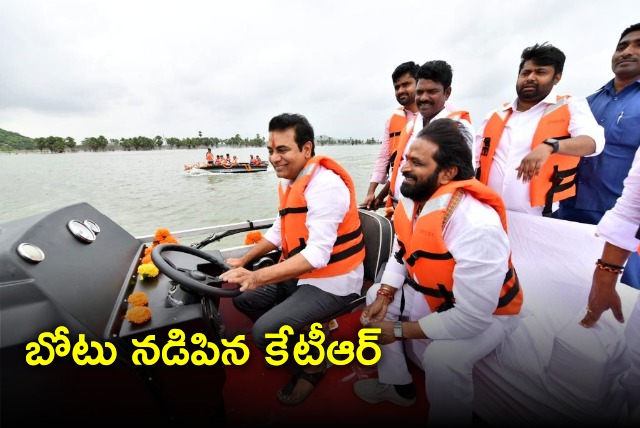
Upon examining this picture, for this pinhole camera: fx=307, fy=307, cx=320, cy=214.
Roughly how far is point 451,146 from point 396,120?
2418 mm

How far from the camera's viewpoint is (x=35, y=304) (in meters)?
1.17

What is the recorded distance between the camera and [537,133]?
7.95 ft

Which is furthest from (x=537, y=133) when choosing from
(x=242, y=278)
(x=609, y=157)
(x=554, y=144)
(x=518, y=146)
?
(x=242, y=278)

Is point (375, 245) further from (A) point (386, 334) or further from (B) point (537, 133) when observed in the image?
(B) point (537, 133)

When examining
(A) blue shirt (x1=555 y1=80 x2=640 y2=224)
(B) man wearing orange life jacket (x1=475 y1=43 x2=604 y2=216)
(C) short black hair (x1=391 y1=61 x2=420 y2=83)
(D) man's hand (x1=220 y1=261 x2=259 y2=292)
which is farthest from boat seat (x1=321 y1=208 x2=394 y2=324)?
(C) short black hair (x1=391 y1=61 x2=420 y2=83)

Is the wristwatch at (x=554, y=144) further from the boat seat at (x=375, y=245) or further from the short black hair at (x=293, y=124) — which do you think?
the short black hair at (x=293, y=124)

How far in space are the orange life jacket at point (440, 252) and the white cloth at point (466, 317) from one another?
47mm

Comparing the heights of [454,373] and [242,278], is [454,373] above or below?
below

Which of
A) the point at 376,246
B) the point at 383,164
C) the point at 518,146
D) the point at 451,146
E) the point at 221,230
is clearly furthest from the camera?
the point at 383,164

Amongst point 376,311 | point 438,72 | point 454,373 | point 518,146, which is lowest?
point 454,373

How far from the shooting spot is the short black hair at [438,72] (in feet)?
9.10

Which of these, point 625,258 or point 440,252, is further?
point 440,252

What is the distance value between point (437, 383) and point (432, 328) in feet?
0.85

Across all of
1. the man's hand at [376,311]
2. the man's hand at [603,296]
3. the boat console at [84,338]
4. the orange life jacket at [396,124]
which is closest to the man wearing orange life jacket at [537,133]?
the man's hand at [603,296]
